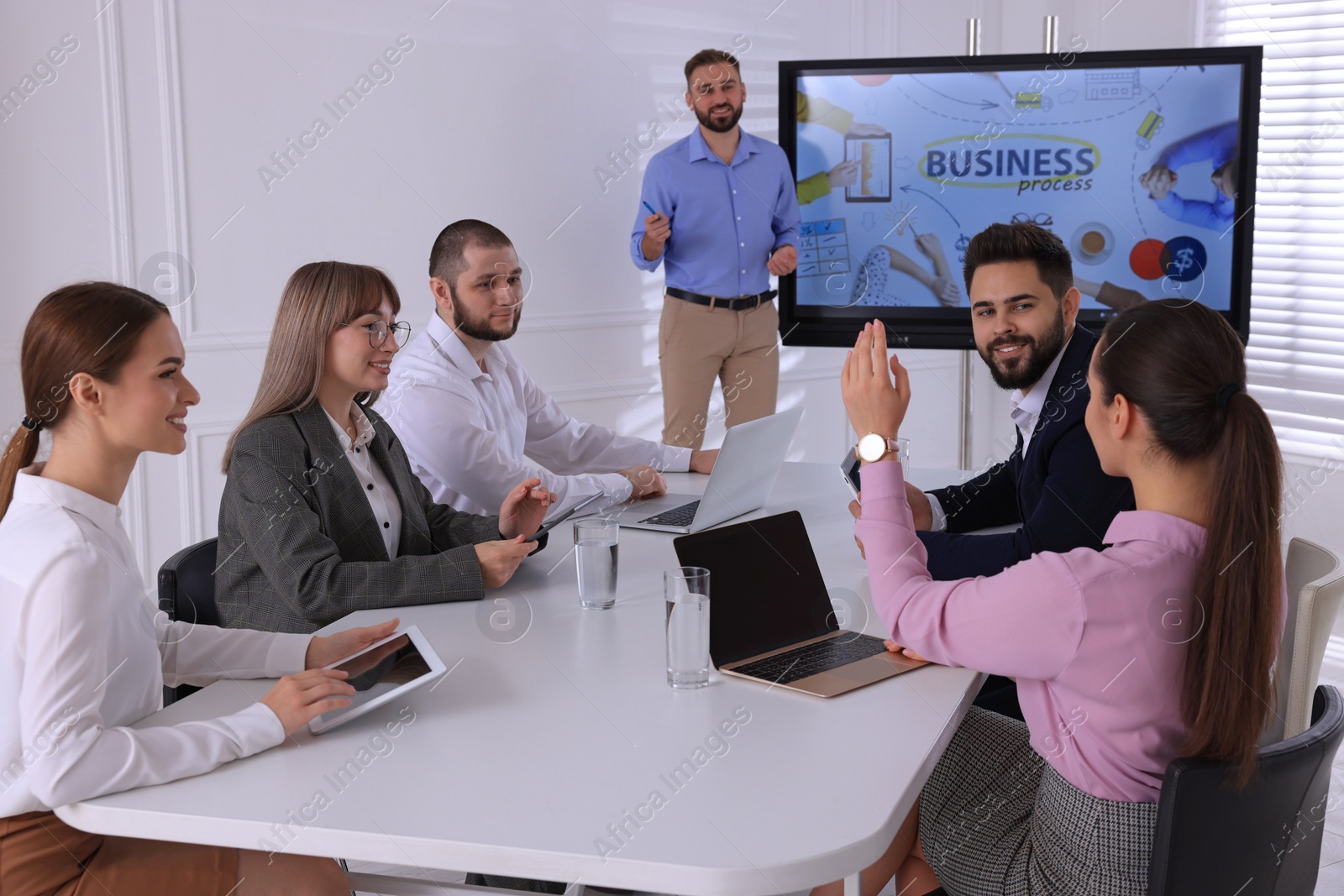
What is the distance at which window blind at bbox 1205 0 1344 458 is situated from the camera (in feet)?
14.4

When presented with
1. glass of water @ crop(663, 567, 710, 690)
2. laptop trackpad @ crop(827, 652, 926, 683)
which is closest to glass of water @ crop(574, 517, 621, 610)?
glass of water @ crop(663, 567, 710, 690)

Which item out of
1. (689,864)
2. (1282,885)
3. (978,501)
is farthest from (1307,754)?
(978,501)

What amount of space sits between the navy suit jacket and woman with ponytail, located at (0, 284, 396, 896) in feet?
3.09

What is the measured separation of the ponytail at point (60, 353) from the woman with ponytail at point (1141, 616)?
1053 millimetres

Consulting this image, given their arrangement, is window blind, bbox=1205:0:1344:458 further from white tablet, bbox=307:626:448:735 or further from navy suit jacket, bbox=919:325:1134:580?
white tablet, bbox=307:626:448:735

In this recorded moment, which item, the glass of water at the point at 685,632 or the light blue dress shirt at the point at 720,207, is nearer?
the glass of water at the point at 685,632

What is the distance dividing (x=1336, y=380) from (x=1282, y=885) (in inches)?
142

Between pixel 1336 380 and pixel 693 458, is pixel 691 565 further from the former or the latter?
pixel 1336 380

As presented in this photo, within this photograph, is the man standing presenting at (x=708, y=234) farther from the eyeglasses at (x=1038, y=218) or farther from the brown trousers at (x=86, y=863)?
the brown trousers at (x=86, y=863)

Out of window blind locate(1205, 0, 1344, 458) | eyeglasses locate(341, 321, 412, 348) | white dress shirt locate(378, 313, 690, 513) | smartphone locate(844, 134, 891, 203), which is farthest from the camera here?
window blind locate(1205, 0, 1344, 458)

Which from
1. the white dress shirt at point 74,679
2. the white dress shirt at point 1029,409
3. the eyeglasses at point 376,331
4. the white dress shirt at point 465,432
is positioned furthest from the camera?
the white dress shirt at point 465,432

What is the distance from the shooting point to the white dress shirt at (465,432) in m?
2.62

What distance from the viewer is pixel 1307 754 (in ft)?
4.15

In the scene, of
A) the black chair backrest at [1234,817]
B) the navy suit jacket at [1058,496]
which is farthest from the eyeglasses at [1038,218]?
the black chair backrest at [1234,817]
